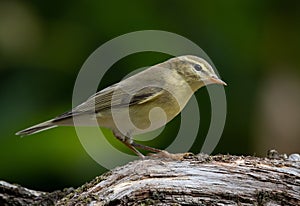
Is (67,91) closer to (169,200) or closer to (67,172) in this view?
(67,172)

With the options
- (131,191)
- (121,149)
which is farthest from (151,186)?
(121,149)

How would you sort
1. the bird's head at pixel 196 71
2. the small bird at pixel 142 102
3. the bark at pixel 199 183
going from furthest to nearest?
the bird's head at pixel 196 71 < the small bird at pixel 142 102 < the bark at pixel 199 183

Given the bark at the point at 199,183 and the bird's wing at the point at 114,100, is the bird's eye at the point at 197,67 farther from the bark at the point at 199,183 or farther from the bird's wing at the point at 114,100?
the bark at the point at 199,183

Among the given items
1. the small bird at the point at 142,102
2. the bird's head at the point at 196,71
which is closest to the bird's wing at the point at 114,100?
the small bird at the point at 142,102

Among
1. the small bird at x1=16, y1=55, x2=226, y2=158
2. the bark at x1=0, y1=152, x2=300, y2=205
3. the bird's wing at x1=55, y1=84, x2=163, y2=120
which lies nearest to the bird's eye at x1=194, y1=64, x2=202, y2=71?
the small bird at x1=16, y1=55, x2=226, y2=158

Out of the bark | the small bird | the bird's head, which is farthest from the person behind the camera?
the bird's head

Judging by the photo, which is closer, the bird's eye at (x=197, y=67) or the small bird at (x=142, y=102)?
the small bird at (x=142, y=102)

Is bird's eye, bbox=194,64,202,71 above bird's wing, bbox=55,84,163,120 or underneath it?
above

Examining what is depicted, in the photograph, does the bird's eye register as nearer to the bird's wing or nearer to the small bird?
the small bird
